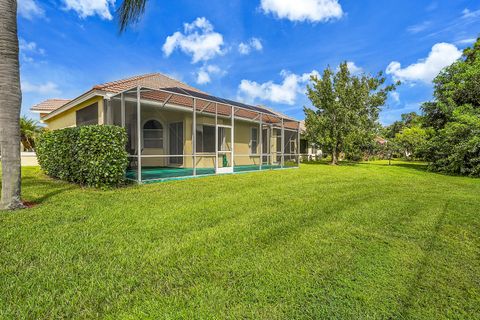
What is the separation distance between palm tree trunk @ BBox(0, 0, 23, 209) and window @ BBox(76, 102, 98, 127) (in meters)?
6.25

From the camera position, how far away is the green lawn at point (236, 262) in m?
1.84

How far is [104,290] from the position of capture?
2.01 metres

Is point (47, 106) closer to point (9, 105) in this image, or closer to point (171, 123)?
point (171, 123)

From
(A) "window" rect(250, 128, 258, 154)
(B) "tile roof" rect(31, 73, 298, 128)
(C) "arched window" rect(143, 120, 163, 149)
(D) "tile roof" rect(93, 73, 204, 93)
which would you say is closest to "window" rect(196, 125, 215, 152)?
(B) "tile roof" rect(31, 73, 298, 128)

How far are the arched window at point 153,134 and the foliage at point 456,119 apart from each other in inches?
629

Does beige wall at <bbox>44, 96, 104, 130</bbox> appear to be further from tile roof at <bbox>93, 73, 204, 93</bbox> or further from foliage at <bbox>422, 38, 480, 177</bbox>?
foliage at <bbox>422, 38, 480, 177</bbox>

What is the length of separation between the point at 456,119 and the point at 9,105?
1902cm

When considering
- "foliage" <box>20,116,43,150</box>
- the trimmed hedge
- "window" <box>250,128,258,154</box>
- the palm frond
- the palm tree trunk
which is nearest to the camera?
the palm tree trunk

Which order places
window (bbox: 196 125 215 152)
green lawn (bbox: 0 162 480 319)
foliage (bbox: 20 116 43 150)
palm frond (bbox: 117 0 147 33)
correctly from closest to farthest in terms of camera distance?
green lawn (bbox: 0 162 480 319)
palm frond (bbox: 117 0 147 33)
window (bbox: 196 125 215 152)
foliage (bbox: 20 116 43 150)

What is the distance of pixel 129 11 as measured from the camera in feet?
15.8

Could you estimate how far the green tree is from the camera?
58.3 ft

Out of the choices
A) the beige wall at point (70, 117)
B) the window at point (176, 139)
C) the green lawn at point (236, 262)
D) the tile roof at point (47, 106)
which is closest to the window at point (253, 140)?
the window at point (176, 139)

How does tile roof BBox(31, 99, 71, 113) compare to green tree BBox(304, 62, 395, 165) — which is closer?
tile roof BBox(31, 99, 71, 113)

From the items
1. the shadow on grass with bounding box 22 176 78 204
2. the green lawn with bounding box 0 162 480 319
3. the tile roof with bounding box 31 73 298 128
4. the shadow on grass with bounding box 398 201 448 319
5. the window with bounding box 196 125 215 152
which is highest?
the tile roof with bounding box 31 73 298 128
